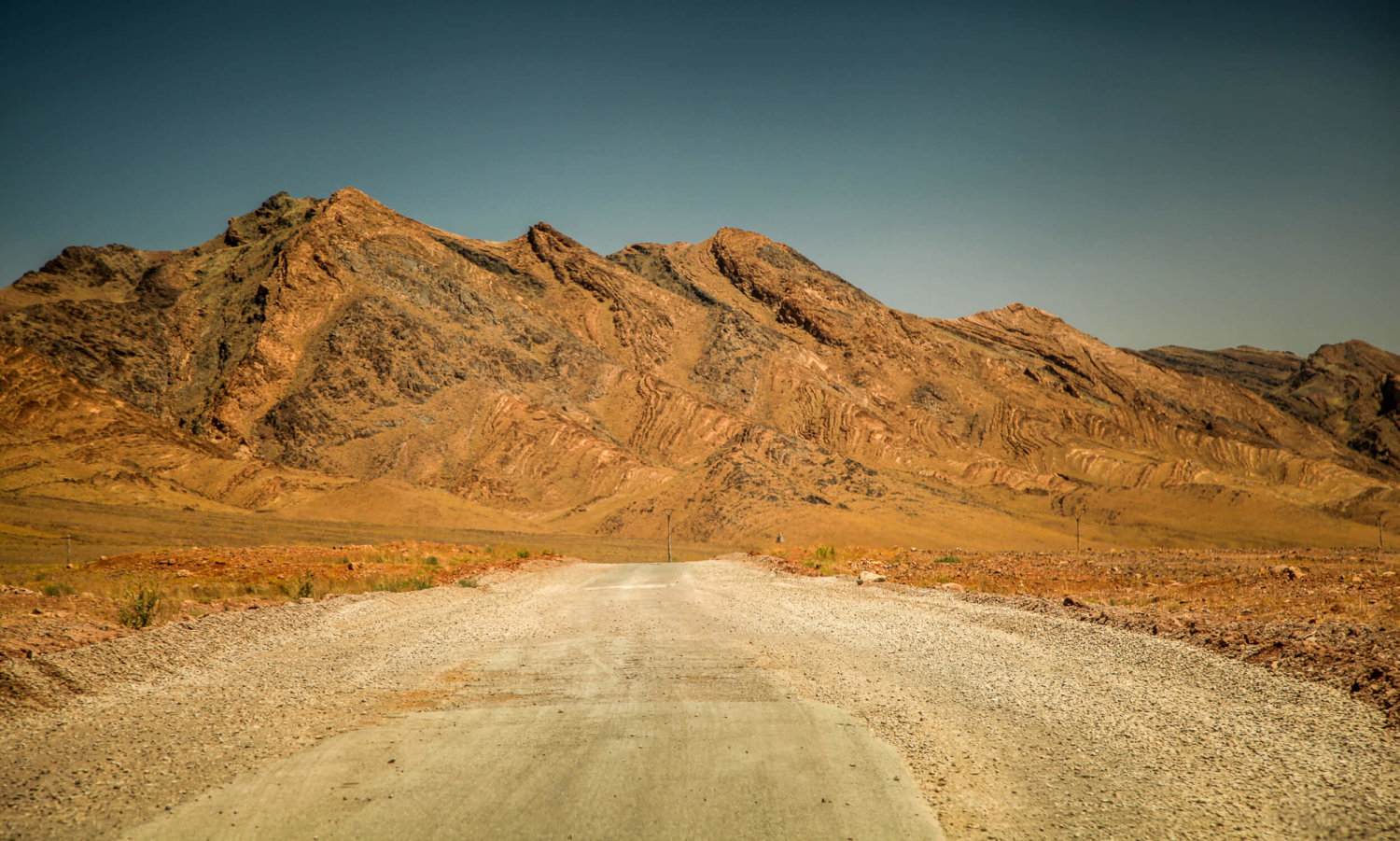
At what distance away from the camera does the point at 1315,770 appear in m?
5.44

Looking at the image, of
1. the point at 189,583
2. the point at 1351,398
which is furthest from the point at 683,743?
the point at 1351,398

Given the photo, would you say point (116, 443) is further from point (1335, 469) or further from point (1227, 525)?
point (1335, 469)

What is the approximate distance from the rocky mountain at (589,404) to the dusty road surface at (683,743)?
2395 inches

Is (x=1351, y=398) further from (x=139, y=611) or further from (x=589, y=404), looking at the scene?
(x=139, y=611)

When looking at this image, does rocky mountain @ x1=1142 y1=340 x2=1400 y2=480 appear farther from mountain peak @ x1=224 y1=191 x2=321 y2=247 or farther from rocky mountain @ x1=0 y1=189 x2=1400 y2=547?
mountain peak @ x1=224 y1=191 x2=321 y2=247

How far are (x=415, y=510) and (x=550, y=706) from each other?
67.9 meters

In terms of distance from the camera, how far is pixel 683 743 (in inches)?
238

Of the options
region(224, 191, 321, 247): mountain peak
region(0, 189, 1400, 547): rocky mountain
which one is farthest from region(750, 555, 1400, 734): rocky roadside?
region(224, 191, 321, 247): mountain peak

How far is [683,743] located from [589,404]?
3750 inches

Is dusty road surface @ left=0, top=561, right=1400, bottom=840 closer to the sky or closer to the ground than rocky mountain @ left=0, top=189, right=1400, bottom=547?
closer to the ground

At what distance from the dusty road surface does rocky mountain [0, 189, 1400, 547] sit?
2395 inches

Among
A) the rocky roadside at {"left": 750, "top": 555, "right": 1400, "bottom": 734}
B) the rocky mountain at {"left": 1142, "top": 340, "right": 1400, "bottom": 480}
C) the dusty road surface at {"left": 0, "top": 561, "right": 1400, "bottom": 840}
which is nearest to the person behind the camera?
the dusty road surface at {"left": 0, "top": 561, "right": 1400, "bottom": 840}

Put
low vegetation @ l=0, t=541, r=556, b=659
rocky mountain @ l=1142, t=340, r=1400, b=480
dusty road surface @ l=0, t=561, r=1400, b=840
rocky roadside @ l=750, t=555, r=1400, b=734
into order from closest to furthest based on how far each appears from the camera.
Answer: dusty road surface @ l=0, t=561, r=1400, b=840
rocky roadside @ l=750, t=555, r=1400, b=734
low vegetation @ l=0, t=541, r=556, b=659
rocky mountain @ l=1142, t=340, r=1400, b=480

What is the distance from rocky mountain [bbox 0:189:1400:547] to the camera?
77562 mm
